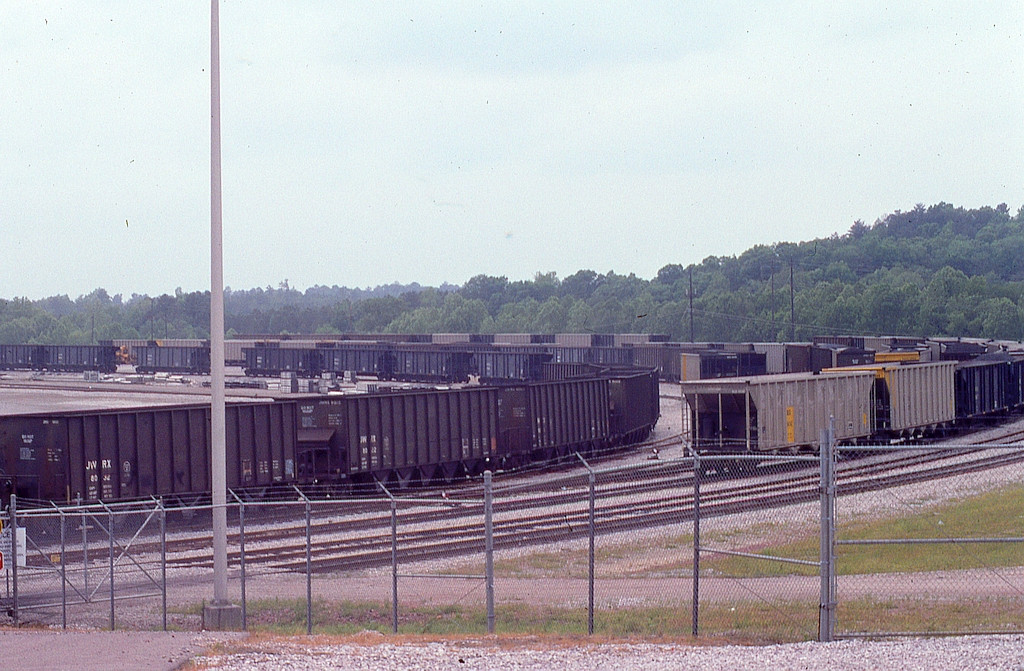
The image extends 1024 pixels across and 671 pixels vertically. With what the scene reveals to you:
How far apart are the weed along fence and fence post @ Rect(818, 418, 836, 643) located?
2 centimetres

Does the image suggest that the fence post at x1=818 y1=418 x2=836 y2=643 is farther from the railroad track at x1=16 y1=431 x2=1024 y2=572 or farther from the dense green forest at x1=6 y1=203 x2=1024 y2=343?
the dense green forest at x1=6 y1=203 x2=1024 y2=343

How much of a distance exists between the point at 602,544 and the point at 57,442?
14.4 meters

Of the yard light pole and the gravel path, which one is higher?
the yard light pole

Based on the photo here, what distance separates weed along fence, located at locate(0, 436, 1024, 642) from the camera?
12.6 m

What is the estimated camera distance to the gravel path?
10.0 meters

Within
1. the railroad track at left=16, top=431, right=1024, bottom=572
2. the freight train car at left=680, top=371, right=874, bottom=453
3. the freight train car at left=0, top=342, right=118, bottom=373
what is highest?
the freight train car at left=0, top=342, right=118, bottom=373

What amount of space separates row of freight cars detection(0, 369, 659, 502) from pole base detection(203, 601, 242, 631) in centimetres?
1194

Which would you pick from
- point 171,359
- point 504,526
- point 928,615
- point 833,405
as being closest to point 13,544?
point 504,526

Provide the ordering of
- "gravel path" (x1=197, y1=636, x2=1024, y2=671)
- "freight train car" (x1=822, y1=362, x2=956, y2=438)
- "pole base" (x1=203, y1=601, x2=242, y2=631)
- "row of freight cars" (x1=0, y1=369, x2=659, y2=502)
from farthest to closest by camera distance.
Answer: "freight train car" (x1=822, y1=362, x2=956, y2=438)
"row of freight cars" (x1=0, y1=369, x2=659, y2=502)
"pole base" (x1=203, y1=601, x2=242, y2=631)
"gravel path" (x1=197, y1=636, x2=1024, y2=671)

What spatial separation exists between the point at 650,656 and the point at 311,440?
68.6 ft

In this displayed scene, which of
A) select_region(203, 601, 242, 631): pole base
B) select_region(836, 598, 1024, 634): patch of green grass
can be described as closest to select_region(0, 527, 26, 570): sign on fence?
select_region(203, 601, 242, 631): pole base

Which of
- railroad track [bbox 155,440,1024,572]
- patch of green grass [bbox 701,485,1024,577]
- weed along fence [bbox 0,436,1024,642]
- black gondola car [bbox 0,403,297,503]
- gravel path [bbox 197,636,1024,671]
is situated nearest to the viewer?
gravel path [bbox 197,636,1024,671]

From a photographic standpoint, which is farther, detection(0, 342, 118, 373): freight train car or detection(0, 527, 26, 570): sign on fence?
detection(0, 342, 118, 373): freight train car

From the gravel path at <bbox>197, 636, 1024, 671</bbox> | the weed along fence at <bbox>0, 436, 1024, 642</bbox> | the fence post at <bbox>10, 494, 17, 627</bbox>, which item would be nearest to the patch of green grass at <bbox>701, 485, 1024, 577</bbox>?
the weed along fence at <bbox>0, 436, 1024, 642</bbox>
